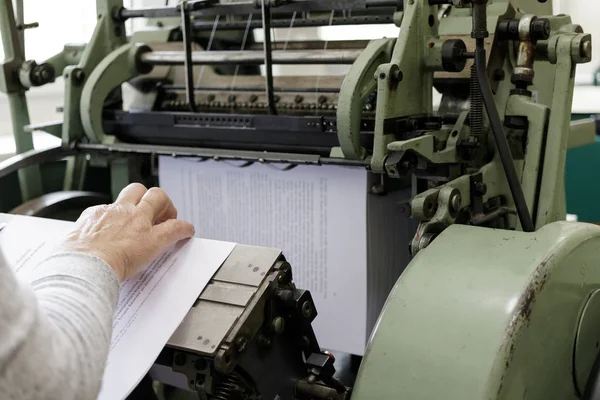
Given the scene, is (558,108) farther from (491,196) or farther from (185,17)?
(185,17)

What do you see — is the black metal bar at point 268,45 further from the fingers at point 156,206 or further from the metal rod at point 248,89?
the fingers at point 156,206

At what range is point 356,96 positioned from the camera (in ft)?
5.24

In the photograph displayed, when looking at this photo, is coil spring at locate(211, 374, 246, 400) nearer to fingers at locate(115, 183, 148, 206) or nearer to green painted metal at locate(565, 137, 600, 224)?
fingers at locate(115, 183, 148, 206)

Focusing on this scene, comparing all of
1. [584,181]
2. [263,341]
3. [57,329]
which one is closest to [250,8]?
[263,341]

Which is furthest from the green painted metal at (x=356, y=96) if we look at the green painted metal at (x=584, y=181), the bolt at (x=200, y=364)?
the green painted metal at (x=584, y=181)

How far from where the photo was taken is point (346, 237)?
175 centimetres

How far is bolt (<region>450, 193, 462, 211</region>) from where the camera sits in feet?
4.38

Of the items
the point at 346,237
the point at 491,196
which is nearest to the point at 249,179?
the point at 346,237

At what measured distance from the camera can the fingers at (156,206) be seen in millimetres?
1101

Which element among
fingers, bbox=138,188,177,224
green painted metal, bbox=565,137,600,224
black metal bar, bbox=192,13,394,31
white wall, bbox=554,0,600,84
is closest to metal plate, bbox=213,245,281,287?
fingers, bbox=138,188,177,224

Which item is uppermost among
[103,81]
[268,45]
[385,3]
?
[385,3]

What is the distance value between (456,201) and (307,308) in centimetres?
40

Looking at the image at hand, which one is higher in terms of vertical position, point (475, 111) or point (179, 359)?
point (475, 111)

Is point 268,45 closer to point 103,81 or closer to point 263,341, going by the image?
point 103,81
